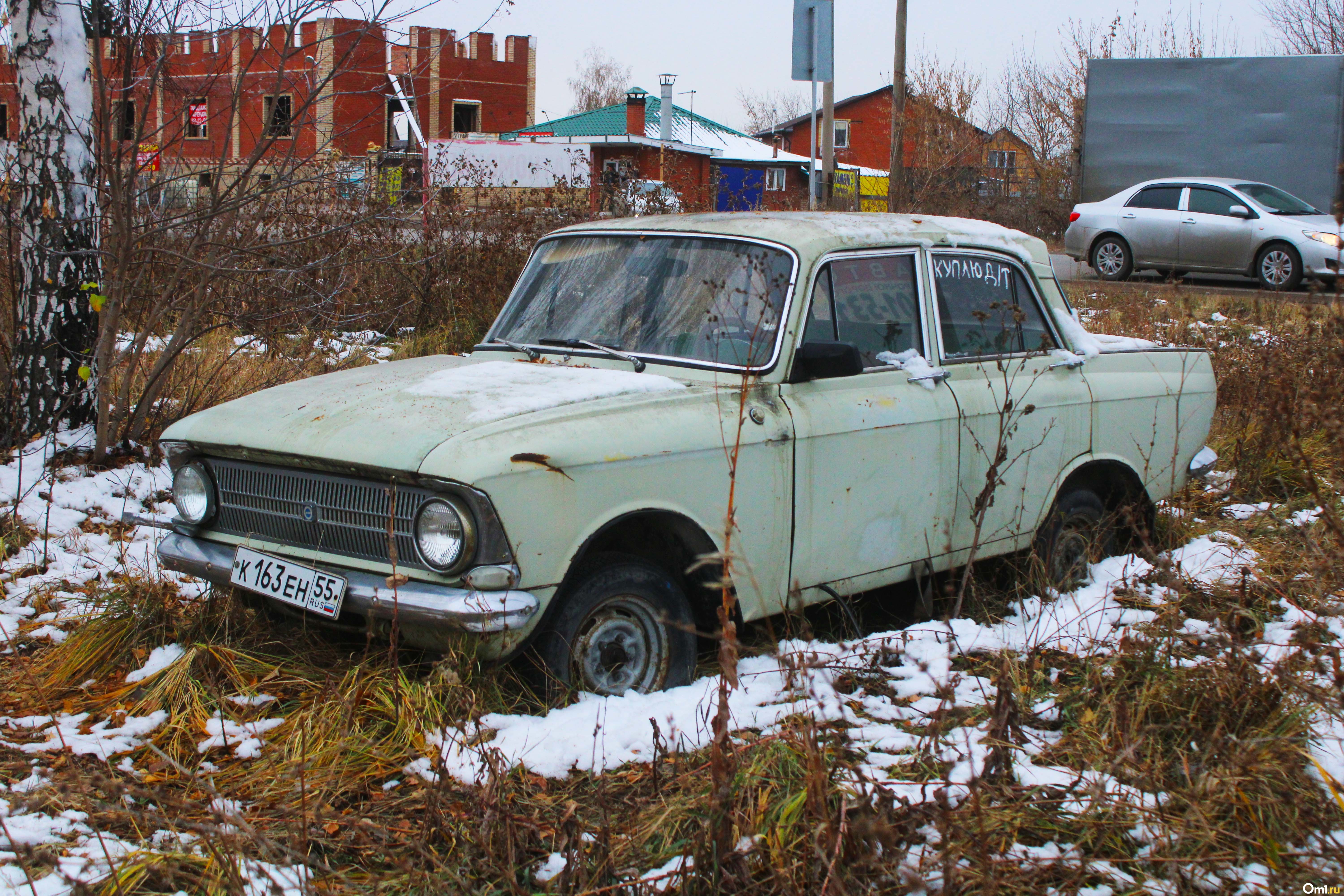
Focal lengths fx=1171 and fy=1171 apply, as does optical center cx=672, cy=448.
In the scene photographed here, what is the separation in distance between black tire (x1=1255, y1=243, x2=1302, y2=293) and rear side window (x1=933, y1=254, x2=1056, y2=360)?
11.5m

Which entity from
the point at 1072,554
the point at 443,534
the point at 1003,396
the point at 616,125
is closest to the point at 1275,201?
the point at 1072,554

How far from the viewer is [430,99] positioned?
46219mm

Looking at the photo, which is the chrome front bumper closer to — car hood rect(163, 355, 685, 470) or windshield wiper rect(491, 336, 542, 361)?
car hood rect(163, 355, 685, 470)

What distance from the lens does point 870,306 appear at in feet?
14.3

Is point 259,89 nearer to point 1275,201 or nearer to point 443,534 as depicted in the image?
point 443,534

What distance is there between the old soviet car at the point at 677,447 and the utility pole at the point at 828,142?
28.5ft

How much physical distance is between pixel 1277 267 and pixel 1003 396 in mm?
12468

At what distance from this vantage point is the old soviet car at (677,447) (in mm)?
3307

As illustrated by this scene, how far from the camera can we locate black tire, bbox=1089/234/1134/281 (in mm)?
16406

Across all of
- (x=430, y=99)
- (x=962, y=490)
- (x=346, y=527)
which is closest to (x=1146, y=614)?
(x=962, y=490)

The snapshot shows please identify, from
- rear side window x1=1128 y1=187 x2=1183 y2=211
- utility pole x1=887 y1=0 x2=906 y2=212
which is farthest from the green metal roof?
rear side window x1=1128 y1=187 x2=1183 y2=211

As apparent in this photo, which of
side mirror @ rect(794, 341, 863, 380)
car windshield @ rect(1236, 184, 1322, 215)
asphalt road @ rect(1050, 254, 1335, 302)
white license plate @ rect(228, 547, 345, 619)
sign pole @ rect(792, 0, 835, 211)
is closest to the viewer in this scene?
white license plate @ rect(228, 547, 345, 619)

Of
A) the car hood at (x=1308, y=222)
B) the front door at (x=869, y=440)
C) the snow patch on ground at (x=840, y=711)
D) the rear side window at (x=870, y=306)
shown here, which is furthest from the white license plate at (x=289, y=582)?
the car hood at (x=1308, y=222)

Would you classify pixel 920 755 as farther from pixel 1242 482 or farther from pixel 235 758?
pixel 1242 482
